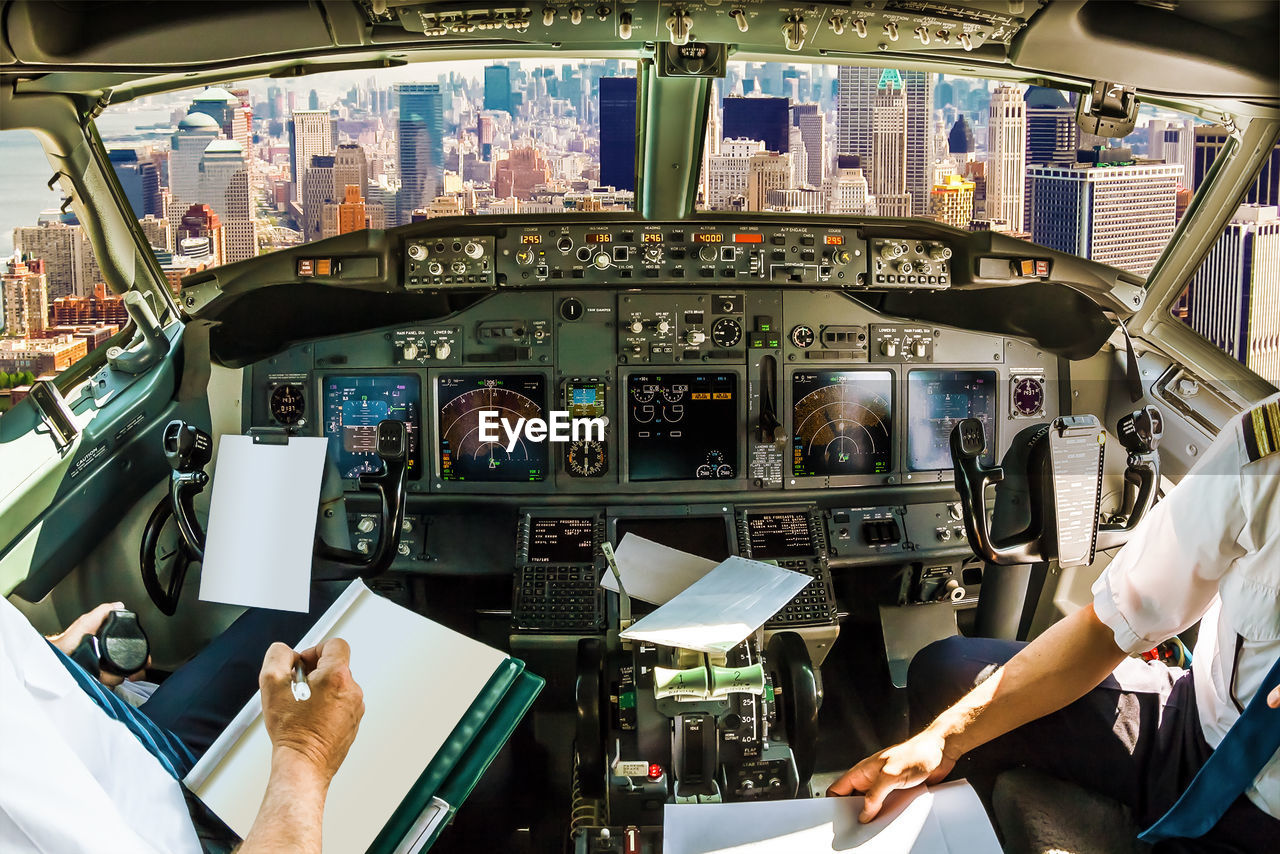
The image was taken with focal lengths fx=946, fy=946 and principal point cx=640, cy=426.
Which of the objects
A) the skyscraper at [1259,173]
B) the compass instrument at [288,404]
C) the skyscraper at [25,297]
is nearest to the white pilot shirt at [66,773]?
the skyscraper at [25,297]

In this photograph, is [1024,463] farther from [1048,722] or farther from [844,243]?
[1048,722]

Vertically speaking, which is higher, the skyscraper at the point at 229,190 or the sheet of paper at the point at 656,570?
the skyscraper at the point at 229,190

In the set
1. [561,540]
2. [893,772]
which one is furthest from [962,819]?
[561,540]

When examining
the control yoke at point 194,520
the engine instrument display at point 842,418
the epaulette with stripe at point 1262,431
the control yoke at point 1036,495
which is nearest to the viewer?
the epaulette with stripe at point 1262,431

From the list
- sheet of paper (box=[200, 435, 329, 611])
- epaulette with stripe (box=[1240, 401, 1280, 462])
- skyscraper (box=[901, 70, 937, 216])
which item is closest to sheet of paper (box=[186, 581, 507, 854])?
sheet of paper (box=[200, 435, 329, 611])

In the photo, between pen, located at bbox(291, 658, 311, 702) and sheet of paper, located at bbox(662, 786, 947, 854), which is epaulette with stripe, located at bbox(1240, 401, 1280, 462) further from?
pen, located at bbox(291, 658, 311, 702)

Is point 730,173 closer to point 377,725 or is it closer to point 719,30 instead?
point 719,30

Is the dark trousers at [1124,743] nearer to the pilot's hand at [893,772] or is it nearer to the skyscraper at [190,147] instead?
the pilot's hand at [893,772]

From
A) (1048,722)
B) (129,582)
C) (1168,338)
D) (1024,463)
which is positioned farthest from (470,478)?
(1168,338)
